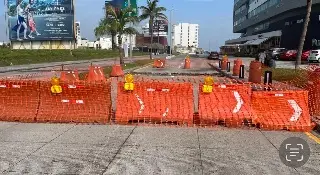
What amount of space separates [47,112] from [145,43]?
6424 inches

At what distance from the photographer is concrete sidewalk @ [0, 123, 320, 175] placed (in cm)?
596

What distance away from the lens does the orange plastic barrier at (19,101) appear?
31.8 feet

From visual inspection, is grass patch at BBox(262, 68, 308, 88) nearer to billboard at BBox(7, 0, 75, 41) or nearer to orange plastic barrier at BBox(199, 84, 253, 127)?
orange plastic barrier at BBox(199, 84, 253, 127)

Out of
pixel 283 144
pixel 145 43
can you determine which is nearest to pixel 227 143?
pixel 283 144

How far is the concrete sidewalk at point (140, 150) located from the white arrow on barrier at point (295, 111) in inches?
22.7

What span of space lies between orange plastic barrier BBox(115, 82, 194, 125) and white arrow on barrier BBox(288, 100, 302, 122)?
223 centimetres

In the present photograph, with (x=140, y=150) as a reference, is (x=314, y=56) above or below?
above

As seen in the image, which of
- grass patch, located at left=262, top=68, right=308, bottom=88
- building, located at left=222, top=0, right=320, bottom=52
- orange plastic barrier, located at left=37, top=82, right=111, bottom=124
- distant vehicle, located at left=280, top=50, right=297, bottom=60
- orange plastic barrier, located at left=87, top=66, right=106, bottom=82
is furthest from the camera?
building, located at left=222, top=0, right=320, bottom=52

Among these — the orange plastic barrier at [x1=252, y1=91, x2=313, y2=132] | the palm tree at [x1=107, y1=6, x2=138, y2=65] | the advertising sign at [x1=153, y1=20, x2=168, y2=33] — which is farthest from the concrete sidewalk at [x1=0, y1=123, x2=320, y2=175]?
the advertising sign at [x1=153, y1=20, x2=168, y2=33]

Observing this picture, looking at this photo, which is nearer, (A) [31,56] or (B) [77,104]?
(B) [77,104]

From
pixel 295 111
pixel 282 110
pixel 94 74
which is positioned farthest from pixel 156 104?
pixel 94 74

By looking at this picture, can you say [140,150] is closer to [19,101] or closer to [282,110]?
[282,110]

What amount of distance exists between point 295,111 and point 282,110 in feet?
0.92

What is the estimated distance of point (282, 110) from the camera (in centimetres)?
919
